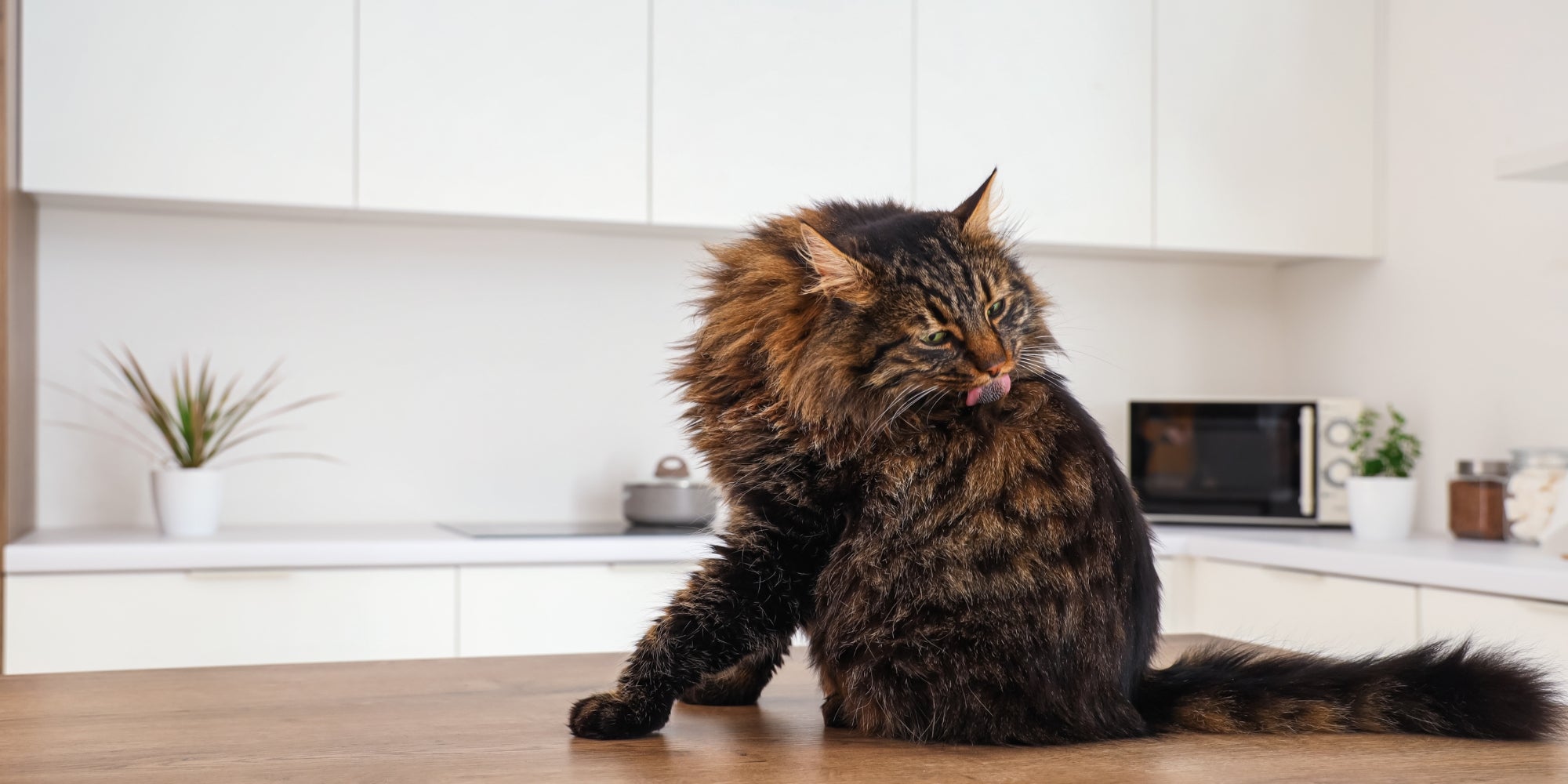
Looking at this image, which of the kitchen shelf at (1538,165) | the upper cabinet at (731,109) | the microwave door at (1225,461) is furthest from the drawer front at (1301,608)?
the upper cabinet at (731,109)

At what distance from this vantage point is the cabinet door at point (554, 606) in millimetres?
2436

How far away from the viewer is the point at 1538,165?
2.10 m

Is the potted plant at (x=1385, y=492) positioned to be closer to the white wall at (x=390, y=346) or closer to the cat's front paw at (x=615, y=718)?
→ the white wall at (x=390, y=346)

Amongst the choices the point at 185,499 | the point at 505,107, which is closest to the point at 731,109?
the point at 505,107

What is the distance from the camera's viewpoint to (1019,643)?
749 mm

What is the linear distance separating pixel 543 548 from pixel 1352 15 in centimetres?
227

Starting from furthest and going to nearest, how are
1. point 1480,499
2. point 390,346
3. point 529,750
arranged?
point 390,346
point 1480,499
point 529,750

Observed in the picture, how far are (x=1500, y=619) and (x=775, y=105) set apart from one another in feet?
5.48

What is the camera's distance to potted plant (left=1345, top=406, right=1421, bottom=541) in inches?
105

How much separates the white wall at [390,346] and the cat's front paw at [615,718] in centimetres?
205

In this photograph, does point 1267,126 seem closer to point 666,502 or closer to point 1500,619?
point 1500,619

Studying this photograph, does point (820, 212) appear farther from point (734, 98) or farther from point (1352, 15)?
point (1352, 15)

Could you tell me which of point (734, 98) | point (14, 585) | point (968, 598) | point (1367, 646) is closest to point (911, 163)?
point (734, 98)

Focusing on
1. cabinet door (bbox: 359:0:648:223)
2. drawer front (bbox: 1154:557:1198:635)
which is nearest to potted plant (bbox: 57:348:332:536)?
cabinet door (bbox: 359:0:648:223)
